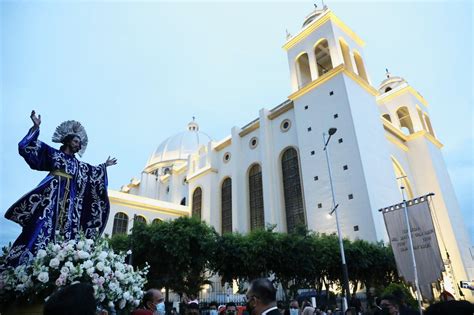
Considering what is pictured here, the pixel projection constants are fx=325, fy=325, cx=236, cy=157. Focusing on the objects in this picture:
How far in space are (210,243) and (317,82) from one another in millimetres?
15639

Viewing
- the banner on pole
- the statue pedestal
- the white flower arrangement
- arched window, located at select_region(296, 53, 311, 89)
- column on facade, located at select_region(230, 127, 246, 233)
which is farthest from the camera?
arched window, located at select_region(296, 53, 311, 89)

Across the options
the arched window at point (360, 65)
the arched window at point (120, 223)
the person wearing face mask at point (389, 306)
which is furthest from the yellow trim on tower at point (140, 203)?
the person wearing face mask at point (389, 306)

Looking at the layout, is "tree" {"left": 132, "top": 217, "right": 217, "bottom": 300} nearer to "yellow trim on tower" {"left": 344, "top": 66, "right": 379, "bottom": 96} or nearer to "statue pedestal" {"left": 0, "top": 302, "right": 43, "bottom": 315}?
"statue pedestal" {"left": 0, "top": 302, "right": 43, "bottom": 315}

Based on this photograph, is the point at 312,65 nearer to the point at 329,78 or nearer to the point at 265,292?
the point at 329,78

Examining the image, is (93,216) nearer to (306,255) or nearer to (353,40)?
(306,255)

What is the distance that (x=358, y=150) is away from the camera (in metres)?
21.0

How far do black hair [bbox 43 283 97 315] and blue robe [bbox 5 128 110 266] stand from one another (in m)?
3.02

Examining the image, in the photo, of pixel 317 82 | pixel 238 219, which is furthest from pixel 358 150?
pixel 238 219

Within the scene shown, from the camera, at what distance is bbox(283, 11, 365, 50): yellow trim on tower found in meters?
27.2

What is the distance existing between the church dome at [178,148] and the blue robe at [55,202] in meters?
43.1

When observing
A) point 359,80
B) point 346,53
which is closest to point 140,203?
point 359,80

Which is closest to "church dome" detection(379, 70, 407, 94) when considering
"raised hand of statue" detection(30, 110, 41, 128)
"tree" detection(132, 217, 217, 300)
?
"tree" detection(132, 217, 217, 300)

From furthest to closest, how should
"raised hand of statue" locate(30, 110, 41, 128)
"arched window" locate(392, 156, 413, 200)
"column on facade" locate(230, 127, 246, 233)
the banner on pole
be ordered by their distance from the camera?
"arched window" locate(392, 156, 413, 200)
"column on facade" locate(230, 127, 246, 233)
the banner on pole
"raised hand of statue" locate(30, 110, 41, 128)

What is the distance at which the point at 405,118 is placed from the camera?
A: 3428 cm
